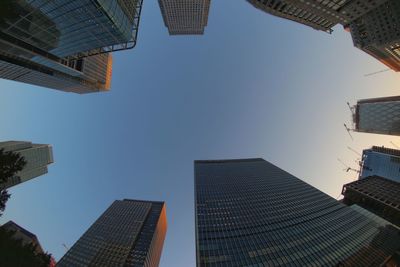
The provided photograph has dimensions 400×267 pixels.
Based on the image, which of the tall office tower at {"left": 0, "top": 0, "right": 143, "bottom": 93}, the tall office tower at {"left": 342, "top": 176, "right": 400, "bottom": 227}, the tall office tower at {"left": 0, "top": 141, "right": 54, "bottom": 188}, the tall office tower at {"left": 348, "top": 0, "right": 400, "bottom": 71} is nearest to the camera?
the tall office tower at {"left": 0, "top": 0, "right": 143, "bottom": 93}

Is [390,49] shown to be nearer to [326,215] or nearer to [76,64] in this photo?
[326,215]

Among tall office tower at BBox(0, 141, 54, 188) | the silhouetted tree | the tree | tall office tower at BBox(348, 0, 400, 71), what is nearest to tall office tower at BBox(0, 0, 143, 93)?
the tree

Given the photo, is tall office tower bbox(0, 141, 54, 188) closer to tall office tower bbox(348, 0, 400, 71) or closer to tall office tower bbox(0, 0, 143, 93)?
tall office tower bbox(0, 0, 143, 93)

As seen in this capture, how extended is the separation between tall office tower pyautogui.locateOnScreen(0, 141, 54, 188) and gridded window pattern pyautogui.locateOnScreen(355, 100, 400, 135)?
243 m

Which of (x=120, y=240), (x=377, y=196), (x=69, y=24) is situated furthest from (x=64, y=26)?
(x=377, y=196)

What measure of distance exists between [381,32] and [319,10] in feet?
91.9

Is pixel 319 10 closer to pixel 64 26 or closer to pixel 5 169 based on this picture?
pixel 64 26

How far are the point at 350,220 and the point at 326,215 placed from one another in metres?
9.63

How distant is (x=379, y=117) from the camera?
150875 millimetres

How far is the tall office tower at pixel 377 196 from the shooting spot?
117312 mm

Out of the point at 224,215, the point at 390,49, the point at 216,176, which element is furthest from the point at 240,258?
the point at 390,49

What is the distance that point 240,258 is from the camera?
223 ft

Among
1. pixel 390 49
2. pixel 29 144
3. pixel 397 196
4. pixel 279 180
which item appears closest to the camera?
pixel 390 49

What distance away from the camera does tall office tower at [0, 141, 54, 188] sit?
153 m
